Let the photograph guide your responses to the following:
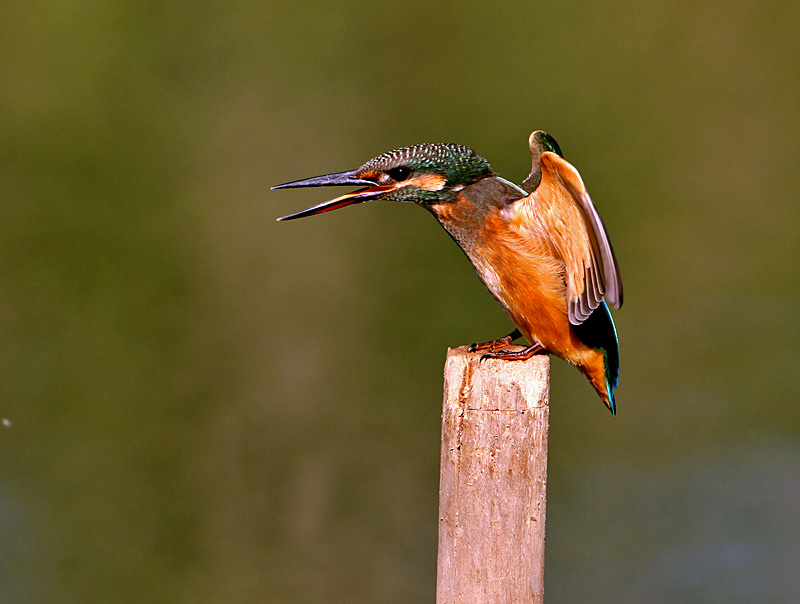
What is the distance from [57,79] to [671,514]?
355 cm

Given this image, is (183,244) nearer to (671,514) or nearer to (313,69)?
(313,69)

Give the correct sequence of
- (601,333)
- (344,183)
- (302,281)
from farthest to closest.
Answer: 1. (302,281)
2. (601,333)
3. (344,183)

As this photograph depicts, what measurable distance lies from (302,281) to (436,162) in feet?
8.31

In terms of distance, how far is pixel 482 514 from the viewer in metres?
1.64

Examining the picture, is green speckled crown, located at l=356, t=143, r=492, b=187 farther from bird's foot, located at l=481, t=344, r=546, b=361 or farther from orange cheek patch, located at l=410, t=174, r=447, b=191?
bird's foot, located at l=481, t=344, r=546, b=361

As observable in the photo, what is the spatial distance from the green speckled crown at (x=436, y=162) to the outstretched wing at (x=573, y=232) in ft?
0.44

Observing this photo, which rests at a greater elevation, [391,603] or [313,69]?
[313,69]

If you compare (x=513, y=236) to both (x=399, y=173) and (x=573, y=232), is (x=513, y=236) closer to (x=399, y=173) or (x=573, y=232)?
(x=573, y=232)

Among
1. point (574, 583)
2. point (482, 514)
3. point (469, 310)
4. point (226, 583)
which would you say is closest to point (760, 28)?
point (469, 310)

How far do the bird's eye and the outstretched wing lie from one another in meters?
0.24

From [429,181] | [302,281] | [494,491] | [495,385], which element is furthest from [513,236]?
[302,281]

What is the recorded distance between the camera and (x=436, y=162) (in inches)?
81.8

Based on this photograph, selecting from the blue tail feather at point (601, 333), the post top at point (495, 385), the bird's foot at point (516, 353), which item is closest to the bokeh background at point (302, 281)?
the blue tail feather at point (601, 333)

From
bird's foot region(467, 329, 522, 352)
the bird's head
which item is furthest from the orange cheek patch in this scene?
bird's foot region(467, 329, 522, 352)
